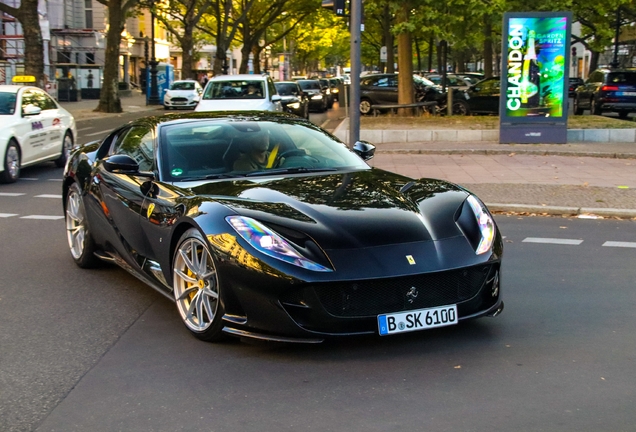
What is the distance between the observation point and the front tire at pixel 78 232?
746cm

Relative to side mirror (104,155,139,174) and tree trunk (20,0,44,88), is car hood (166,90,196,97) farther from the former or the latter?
side mirror (104,155,139,174)

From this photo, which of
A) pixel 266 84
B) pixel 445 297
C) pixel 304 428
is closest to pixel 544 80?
pixel 266 84

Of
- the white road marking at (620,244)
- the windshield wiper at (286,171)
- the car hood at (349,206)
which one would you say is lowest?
the white road marking at (620,244)

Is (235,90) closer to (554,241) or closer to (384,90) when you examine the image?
(384,90)

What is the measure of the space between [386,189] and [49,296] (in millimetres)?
2754

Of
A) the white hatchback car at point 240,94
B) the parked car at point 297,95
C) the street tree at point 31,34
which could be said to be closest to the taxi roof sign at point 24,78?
the white hatchback car at point 240,94

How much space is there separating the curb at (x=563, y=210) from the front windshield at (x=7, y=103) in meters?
8.28

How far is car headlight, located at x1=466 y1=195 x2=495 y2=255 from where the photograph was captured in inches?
208

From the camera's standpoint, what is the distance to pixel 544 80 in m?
18.5

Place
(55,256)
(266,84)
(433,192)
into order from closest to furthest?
1. (433,192)
2. (55,256)
3. (266,84)

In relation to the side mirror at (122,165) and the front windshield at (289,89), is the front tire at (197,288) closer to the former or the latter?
the side mirror at (122,165)

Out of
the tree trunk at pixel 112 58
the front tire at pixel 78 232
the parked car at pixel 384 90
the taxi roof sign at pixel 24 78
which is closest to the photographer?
the front tire at pixel 78 232

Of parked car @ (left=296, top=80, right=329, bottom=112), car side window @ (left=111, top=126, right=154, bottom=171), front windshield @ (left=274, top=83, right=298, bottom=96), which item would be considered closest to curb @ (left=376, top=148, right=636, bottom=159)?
car side window @ (left=111, top=126, right=154, bottom=171)

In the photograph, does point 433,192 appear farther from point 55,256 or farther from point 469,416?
point 55,256
